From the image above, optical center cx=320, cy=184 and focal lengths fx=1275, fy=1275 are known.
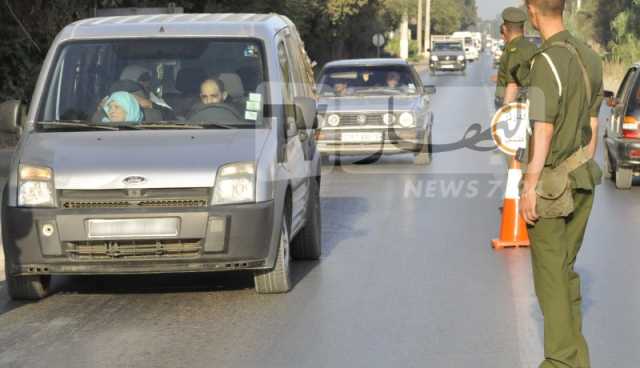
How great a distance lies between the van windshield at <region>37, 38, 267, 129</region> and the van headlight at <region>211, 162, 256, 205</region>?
741 millimetres

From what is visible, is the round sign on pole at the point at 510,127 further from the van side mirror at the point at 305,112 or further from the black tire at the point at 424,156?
the black tire at the point at 424,156

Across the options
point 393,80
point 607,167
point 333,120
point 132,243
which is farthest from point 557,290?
point 393,80

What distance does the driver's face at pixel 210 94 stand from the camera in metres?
9.56

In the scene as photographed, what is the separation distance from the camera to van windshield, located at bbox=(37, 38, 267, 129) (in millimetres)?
9492

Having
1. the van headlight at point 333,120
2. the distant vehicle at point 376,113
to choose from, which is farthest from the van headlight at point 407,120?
the van headlight at point 333,120

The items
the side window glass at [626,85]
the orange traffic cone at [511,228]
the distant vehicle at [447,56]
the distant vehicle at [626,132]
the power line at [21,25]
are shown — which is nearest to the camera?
the orange traffic cone at [511,228]

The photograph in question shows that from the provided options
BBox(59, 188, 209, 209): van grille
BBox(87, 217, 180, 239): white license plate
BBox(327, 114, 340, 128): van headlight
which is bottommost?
BBox(327, 114, 340, 128): van headlight

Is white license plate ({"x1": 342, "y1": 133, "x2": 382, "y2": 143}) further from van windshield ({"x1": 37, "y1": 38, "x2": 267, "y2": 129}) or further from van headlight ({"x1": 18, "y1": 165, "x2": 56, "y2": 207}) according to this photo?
van headlight ({"x1": 18, "y1": 165, "x2": 56, "y2": 207})

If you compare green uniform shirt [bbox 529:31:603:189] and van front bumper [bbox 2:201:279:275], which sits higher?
green uniform shirt [bbox 529:31:603:189]

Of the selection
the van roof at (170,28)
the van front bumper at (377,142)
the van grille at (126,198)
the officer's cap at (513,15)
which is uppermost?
the van roof at (170,28)

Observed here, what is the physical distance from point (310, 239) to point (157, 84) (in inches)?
77.8

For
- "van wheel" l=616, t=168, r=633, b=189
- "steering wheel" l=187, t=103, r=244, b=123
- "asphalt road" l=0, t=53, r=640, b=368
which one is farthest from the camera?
"van wheel" l=616, t=168, r=633, b=189

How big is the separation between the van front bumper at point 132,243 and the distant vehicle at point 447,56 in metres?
62.9

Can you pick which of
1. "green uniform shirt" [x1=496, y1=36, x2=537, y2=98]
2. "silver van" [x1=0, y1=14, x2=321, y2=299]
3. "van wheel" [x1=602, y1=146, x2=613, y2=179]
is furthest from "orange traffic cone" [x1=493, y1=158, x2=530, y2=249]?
"van wheel" [x1=602, y1=146, x2=613, y2=179]
